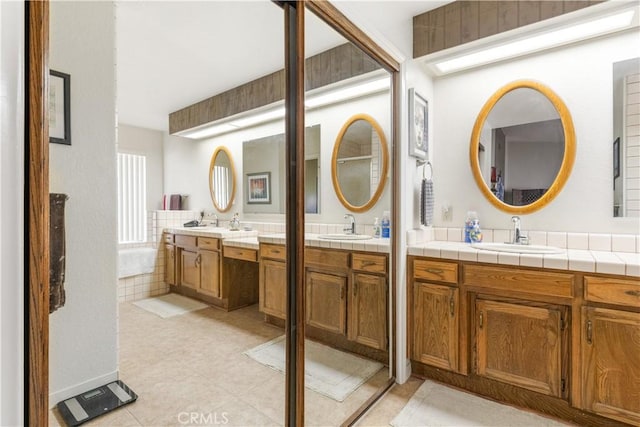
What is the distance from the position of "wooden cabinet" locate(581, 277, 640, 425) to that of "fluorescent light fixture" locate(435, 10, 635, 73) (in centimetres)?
151

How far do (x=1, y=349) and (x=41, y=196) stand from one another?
30cm

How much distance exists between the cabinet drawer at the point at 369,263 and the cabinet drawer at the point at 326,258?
0.09 meters

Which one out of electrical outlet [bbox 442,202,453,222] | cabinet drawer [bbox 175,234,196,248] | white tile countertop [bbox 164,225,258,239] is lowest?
cabinet drawer [bbox 175,234,196,248]

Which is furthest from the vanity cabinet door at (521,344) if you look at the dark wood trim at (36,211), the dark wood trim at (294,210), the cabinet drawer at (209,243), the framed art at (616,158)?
the dark wood trim at (36,211)

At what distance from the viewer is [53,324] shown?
754mm

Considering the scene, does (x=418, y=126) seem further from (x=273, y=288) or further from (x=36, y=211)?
(x=36, y=211)

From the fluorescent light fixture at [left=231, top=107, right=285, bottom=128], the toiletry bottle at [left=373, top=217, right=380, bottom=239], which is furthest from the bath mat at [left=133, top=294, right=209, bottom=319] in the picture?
the toiletry bottle at [left=373, top=217, right=380, bottom=239]

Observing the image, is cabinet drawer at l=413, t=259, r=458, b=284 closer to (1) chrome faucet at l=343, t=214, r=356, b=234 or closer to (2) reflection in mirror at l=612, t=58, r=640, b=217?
(1) chrome faucet at l=343, t=214, r=356, b=234

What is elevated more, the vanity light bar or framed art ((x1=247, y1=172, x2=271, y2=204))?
the vanity light bar

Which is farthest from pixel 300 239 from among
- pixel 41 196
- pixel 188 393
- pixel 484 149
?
pixel 484 149

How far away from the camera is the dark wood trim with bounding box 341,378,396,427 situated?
171cm

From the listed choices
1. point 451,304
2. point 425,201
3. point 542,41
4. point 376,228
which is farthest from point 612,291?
point 542,41

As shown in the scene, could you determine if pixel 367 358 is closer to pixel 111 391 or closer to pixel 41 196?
pixel 111 391

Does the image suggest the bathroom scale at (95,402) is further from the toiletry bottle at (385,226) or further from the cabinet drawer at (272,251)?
the toiletry bottle at (385,226)
